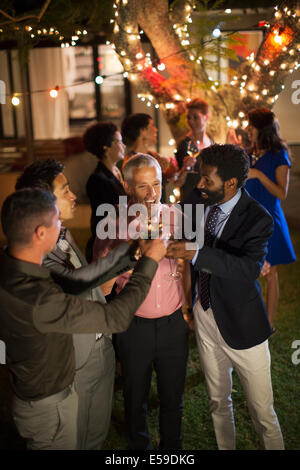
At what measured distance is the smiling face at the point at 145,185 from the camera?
2643 mm

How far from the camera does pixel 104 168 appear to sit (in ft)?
13.7

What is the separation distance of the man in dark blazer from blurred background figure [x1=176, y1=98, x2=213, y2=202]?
81.5 inches

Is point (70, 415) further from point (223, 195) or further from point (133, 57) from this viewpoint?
point (133, 57)

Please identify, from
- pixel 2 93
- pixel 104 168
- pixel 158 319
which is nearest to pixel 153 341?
pixel 158 319

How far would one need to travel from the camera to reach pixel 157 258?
212 cm

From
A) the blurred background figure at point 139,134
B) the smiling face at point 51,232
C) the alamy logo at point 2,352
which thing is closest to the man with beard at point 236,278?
the smiling face at point 51,232

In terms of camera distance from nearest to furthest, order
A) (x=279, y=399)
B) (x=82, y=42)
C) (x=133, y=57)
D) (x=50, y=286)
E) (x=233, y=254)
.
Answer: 1. (x=50, y=286)
2. (x=233, y=254)
3. (x=279, y=399)
4. (x=133, y=57)
5. (x=82, y=42)

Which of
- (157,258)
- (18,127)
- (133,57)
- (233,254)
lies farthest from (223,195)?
(18,127)

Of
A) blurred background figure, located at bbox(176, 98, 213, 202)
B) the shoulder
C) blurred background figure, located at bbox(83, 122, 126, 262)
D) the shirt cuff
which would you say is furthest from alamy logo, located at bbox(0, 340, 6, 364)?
the shoulder

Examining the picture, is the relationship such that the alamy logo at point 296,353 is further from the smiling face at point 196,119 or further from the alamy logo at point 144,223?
the smiling face at point 196,119

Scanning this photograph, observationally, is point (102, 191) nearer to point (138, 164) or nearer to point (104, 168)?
point (104, 168)

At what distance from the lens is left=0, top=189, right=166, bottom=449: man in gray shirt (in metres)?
1.84

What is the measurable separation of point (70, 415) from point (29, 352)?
15.5 inches

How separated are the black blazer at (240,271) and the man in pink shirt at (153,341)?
23 cm
